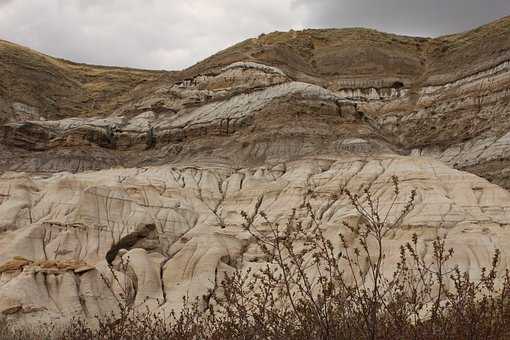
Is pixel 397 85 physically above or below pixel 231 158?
above

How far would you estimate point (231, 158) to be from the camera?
4862 cm

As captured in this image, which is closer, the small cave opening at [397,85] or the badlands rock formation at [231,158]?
the badlands rock formation at [231,158]

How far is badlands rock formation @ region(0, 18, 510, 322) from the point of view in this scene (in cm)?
3008

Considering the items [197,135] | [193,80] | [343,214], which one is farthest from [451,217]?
[193,80]

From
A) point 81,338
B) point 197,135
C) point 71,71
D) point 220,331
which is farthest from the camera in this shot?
point 71,71

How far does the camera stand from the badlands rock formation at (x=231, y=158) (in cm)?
3008

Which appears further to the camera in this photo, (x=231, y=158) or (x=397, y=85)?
(x=397, y=85)

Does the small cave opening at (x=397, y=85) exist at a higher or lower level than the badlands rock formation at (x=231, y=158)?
higher

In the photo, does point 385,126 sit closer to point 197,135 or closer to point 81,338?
point 197,135

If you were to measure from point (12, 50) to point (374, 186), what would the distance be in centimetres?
6477

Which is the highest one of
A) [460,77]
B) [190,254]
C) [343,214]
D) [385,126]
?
[460,77]

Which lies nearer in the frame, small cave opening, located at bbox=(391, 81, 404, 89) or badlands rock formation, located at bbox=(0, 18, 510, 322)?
badlands rock formation, located at bbox=(0, 18, 510, 322)

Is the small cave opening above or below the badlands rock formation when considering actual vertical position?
above

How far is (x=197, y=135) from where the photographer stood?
5444 centimetres
